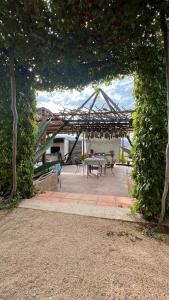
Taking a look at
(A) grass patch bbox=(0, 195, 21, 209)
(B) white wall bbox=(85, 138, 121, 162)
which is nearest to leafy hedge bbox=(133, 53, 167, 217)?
(A) grass patch bbox=(0, 195, 21, 209)

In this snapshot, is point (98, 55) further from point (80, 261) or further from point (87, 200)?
point (80, 261)

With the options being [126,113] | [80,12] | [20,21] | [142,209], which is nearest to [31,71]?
[20,21]

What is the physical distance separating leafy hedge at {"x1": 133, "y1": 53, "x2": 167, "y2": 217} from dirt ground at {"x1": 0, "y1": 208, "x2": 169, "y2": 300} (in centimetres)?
56

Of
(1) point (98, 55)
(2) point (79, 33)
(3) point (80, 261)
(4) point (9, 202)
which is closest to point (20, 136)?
(4) point (9, 202)

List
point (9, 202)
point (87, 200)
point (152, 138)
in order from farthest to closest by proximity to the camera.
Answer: point (87, 200), point (9, 202), point (152, 138)

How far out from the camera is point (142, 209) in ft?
11.3

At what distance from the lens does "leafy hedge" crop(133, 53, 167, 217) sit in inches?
130

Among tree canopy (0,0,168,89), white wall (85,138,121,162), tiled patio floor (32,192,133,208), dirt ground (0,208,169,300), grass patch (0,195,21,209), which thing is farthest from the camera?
white wall (85,138,121,162)

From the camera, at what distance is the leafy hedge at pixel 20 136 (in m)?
4.37

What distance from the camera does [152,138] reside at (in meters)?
3.37

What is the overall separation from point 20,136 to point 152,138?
9.03ft

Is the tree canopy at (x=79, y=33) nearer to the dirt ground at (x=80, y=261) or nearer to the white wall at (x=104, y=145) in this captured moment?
the dirt ground at (x=80, y=261)

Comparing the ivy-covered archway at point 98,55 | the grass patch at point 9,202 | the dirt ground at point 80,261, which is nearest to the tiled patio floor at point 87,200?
the grass patch at point 9,202

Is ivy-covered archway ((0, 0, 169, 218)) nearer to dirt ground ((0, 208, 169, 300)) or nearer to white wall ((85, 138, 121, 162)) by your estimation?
dirt ground ((0, 208, 169, 300))
